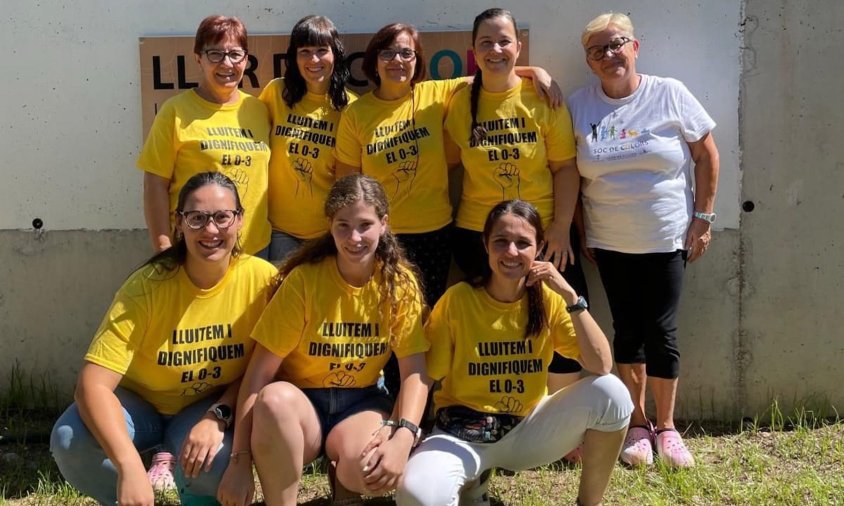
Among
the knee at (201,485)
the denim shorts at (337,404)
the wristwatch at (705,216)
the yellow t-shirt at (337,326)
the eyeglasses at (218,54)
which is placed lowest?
the knee at (201,485)

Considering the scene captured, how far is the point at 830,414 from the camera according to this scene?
4246 millimetres

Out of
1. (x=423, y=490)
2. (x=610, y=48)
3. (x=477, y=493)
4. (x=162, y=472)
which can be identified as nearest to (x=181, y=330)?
(x=162, y=472)

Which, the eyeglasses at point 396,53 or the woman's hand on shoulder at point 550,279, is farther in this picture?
the eyeglasses at point 396,53

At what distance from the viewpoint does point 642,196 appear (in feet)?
12.1

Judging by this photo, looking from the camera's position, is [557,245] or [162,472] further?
[557,245]

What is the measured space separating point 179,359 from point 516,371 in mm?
1226

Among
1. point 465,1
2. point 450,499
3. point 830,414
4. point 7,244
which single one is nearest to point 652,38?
point 465,1

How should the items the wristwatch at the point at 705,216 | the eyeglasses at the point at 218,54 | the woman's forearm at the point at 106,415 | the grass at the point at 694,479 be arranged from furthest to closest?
the wristwatch at the point at 705,216 < the eyeglasses at the point at 218,54 < the grass at the point at 694,479 < the woman's forearm at the point at 106,415

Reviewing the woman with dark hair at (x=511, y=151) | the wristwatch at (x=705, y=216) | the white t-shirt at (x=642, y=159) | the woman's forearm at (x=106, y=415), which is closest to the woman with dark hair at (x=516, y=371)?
the woman with dark hair at (x=511, y=151)

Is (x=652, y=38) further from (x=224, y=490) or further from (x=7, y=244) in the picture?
(x=7, y=244)

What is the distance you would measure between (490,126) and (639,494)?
1.69m

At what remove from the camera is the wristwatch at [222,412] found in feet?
9.51

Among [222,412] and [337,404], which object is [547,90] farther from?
[222,412]

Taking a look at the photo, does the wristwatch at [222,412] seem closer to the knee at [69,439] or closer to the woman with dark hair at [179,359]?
the woman with dark hair at [179,359]
